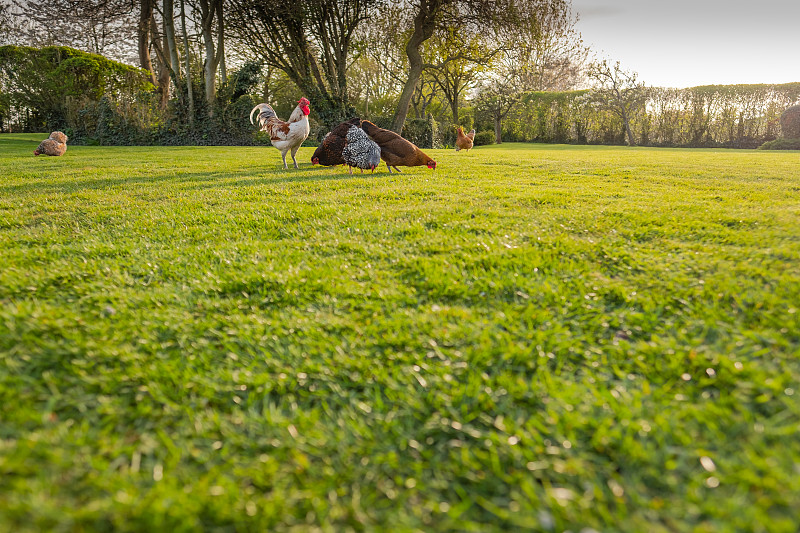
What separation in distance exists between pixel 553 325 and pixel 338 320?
1087 millimetres

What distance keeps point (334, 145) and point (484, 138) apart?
1989 centimetres

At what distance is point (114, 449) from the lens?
4.34ft

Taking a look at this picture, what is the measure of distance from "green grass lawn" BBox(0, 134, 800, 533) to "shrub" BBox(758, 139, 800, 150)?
23150 mm

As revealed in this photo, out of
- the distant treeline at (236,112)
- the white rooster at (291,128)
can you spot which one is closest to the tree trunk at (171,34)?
the distant treeline at (236,112)

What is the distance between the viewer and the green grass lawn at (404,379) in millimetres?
1160

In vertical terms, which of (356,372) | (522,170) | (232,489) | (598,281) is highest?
(522,170)

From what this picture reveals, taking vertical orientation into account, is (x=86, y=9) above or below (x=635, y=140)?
above

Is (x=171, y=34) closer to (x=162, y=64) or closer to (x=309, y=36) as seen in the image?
(x=162, y=64)

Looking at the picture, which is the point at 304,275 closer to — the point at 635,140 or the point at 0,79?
the point at 0,79

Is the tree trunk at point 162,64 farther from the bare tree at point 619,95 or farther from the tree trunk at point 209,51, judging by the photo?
the bare tree at point 619,95

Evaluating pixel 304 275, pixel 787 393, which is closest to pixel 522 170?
pixel 304 275

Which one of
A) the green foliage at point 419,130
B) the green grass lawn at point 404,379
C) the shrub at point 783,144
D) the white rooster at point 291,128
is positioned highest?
the green foliage at point 419,130

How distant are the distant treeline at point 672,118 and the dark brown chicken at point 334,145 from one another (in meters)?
22.5

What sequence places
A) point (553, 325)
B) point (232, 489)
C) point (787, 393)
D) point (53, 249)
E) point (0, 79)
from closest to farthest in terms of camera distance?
1. point (232, 489)
2. point (787, 393)
3. point (553, 325)
4. point (53, 249)
5. point (0, 79)
